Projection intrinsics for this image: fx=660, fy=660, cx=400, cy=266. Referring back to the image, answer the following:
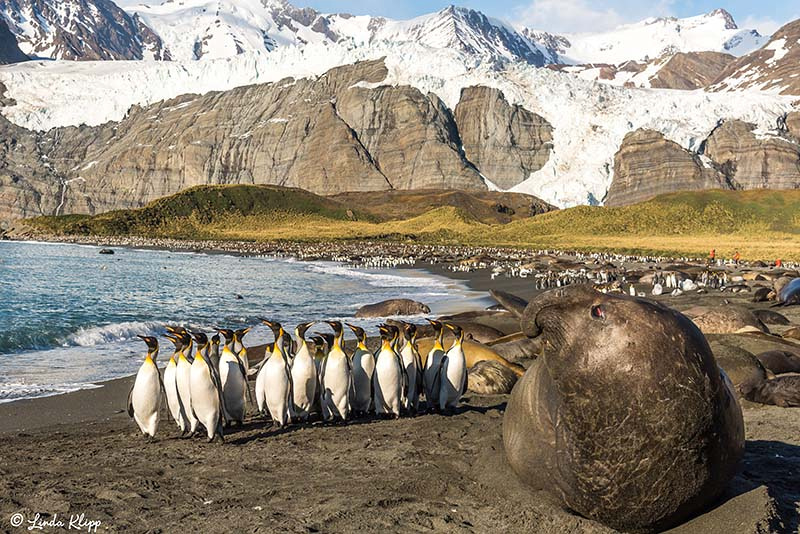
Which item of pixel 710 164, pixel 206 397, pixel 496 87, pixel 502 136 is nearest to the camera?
pixel 206 397

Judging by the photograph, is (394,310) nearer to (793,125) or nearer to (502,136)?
(502,136)

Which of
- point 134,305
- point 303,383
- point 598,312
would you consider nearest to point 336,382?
point 303,383

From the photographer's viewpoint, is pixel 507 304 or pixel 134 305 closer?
pixel 507 304

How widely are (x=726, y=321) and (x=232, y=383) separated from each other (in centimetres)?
974

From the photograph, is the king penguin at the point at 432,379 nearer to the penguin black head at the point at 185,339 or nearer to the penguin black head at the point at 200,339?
the penguin black head at the point at 200,339

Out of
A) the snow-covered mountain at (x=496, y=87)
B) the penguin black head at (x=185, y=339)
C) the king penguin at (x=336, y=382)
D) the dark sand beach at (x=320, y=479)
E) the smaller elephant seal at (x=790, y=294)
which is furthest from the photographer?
the snow-covered mountain at (x=496, y=87)

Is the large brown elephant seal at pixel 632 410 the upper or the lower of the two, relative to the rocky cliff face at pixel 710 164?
lower

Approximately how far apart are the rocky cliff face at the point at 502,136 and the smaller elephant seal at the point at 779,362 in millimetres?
129661

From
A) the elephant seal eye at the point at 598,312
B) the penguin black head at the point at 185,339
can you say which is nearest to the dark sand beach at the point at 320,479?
the penguin black head at the point at 185,339

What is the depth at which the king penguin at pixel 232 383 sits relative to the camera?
24.8 ft

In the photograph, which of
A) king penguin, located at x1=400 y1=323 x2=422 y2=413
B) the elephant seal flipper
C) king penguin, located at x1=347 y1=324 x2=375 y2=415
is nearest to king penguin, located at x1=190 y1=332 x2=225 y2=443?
king penguin, located at x1=347 y1=324 x2=375 y2=415

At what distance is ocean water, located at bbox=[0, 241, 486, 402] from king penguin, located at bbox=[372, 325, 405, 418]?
493cm

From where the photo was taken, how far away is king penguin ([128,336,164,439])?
706cm

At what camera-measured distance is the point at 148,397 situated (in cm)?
705
